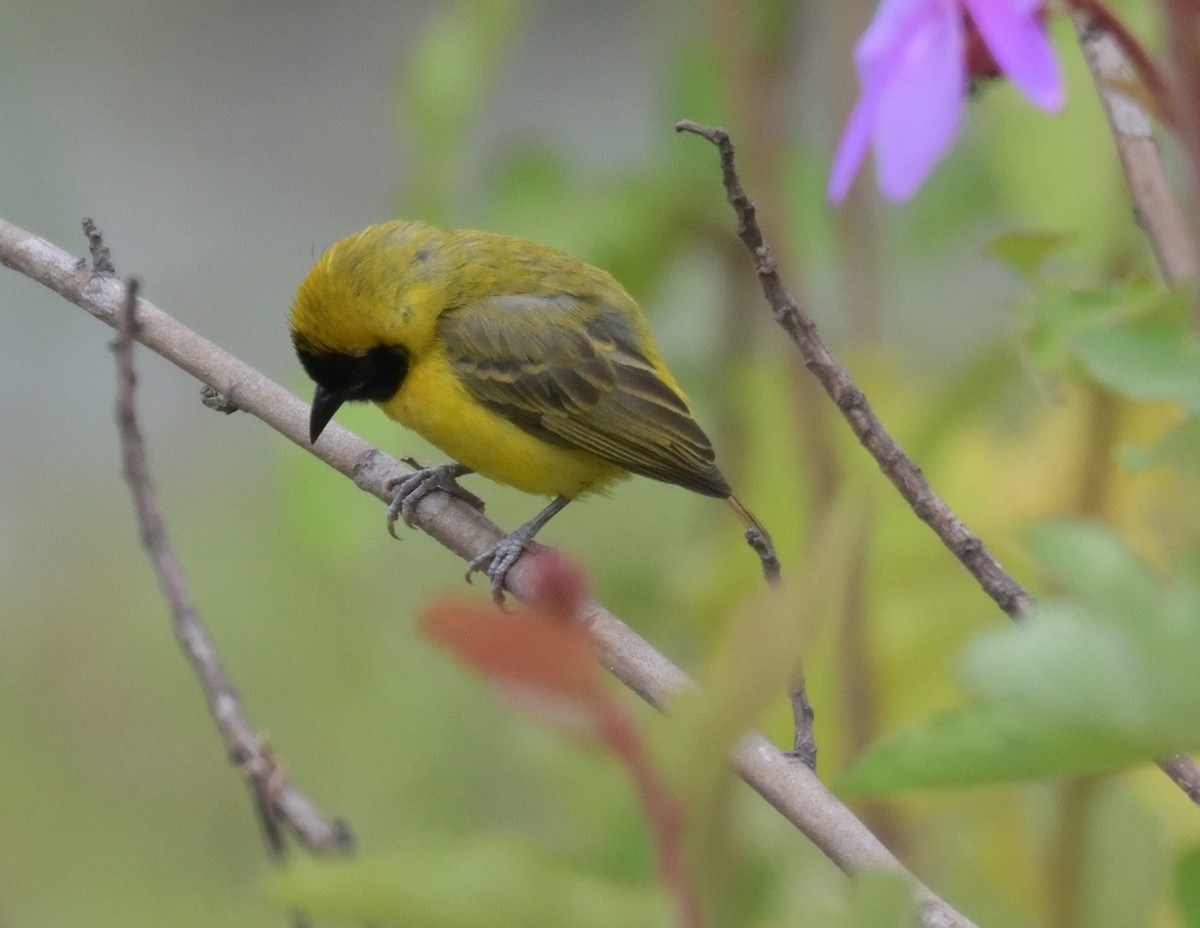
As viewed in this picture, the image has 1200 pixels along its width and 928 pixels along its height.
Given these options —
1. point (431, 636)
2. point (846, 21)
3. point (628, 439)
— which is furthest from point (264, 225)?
point (431, 636)

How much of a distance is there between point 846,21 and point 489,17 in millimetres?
400

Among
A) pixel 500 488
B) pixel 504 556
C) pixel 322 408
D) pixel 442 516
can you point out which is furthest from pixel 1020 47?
pixel 500 488

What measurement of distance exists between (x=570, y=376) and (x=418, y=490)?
1.19ft

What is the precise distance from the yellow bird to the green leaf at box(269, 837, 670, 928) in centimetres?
157

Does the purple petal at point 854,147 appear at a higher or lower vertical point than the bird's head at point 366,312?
higher

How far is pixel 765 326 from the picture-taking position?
204 centimetres

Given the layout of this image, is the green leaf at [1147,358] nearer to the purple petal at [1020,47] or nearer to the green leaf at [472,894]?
the purple petal at [1020,47]

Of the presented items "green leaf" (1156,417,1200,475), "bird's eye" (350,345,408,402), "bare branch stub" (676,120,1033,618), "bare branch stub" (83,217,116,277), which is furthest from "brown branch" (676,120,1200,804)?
"bird's eye" (350,345,408,402)

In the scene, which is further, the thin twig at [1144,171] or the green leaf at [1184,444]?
the thin twig at [1144,171]

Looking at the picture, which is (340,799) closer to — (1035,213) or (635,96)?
(1035,213)

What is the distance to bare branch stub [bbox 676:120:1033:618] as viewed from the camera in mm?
856

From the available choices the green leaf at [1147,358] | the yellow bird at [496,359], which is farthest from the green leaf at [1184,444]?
the yellow bird at [496,359]

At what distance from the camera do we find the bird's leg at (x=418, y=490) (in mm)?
1736

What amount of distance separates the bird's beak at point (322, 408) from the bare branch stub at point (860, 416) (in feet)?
1.69
